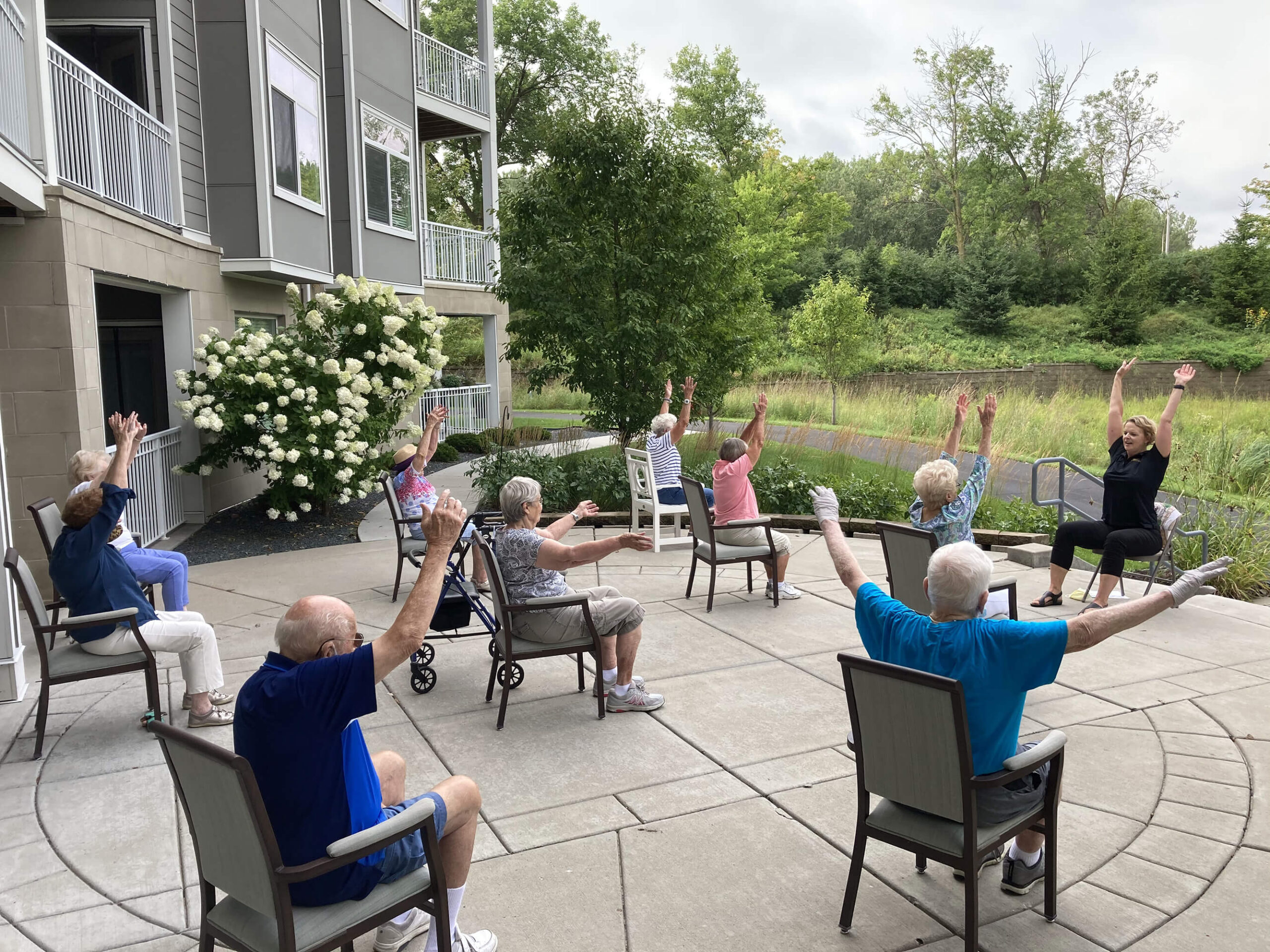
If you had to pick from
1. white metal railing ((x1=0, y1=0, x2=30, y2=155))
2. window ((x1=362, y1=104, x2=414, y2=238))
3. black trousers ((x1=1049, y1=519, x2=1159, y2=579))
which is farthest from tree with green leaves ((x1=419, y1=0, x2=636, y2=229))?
black trousers ((x1=1049, y1=519, x2=1159, y2=579))

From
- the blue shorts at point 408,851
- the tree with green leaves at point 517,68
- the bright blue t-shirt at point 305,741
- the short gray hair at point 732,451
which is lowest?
the blue shorts at point 408,851

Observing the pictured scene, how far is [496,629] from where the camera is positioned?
567 centimetres

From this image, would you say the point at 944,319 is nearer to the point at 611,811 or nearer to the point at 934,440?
the point at 934,440

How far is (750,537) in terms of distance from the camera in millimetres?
7523

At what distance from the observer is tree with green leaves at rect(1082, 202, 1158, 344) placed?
3688 cm

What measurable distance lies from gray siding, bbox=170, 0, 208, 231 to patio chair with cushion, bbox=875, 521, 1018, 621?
9.46 meters

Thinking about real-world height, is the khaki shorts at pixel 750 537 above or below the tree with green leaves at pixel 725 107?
below

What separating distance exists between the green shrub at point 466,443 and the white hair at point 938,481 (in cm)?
1408

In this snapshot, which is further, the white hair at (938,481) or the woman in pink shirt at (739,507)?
the woman in pink shirt at (739,507)

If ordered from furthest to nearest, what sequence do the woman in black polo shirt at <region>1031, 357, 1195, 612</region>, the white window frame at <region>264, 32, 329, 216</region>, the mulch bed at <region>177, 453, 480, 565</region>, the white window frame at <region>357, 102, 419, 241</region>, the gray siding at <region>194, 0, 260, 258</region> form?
the white window frame at <region>357, 102, 419, 241</region>, the white window frame at <region>264, 32, 329, 216</region>, the gray siding at <region>194, 0, 260, 258</region>, the mulch bed at <region>177, 453, 480, 565</region>, the woman in black polo shirt at <region>1031, 357, 1195, 612</region>

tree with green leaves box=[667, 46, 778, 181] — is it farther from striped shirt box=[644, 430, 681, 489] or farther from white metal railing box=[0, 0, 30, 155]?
white metal railing box=[0, 0, 30, 155]

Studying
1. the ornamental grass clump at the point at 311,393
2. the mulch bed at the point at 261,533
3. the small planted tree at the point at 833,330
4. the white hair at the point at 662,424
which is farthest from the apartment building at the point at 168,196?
the small planted tree at the point at 833,330

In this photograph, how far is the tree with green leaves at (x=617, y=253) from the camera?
496 inches

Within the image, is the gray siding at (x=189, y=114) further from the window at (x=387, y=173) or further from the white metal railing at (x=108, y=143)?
the window at (x=387, y=173)
